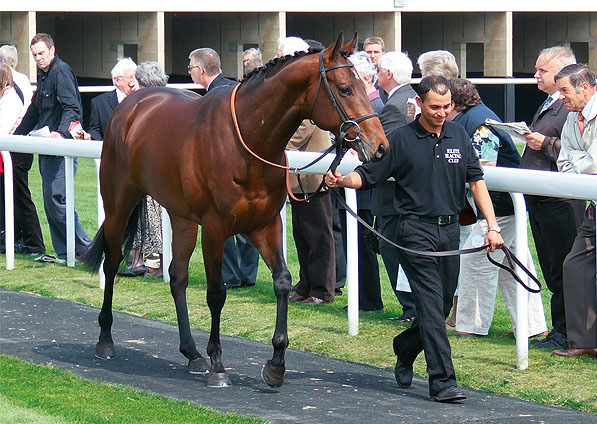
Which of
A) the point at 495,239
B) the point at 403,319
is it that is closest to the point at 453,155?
the point at 495,239

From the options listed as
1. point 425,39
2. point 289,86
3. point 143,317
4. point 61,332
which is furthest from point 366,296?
point 425,39

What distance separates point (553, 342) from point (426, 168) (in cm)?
168

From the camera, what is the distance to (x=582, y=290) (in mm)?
6309

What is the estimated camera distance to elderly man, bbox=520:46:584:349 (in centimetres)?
675

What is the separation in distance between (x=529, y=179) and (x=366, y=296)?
227 centimetres

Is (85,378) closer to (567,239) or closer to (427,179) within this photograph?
(427,179)

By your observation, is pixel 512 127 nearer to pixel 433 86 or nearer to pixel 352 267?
pixel 433 86

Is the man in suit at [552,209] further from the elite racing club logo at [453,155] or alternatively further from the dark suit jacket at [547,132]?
the elite racing club logo at [453,155]

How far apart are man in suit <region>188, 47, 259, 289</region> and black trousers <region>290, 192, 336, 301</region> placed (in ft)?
1.98

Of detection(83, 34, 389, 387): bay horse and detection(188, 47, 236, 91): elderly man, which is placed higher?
detection(188, 47, 236, 91): elderly man

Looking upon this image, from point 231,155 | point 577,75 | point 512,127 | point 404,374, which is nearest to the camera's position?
point 404,374

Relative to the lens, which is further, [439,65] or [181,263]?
[439,65]

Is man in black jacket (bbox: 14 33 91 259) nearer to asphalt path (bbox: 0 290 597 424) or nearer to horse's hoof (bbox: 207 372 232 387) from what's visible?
asphalt path (bbox: 0 290 597 424)

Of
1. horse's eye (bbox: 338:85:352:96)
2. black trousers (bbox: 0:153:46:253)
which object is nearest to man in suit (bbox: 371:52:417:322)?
horse's eye (bbox: 338:85:352:96)
